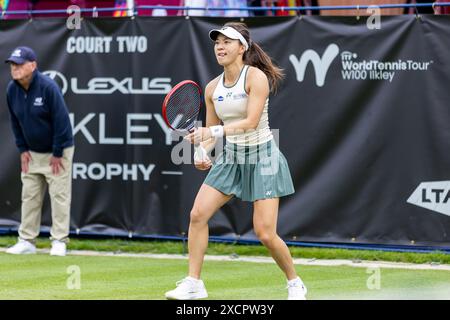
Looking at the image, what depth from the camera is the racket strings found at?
323 inches

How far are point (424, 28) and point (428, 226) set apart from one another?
6.50 ft

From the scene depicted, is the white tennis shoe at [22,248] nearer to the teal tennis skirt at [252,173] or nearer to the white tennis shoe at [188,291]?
the white tennis shoe at [188,291]

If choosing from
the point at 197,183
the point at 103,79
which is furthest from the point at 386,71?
the point at 103,79

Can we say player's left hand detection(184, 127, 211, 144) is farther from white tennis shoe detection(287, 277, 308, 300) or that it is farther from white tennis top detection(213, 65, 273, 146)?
white tennis shoe detection(287, 277, 308, 300)

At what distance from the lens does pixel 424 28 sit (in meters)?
10.9

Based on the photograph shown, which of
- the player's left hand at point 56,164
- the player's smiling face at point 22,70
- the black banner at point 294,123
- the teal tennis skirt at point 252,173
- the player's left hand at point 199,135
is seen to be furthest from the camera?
the player's left hand at point 56,164

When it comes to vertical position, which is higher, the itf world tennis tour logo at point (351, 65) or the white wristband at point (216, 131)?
the itf world tennis tour logo at point (351, 65)

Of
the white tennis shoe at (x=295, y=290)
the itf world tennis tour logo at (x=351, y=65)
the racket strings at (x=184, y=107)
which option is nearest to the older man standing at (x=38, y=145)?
the itf world tennis tour logo at (x=351, y=65)

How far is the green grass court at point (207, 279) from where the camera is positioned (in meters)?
8.73

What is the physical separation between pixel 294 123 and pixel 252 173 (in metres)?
3.13

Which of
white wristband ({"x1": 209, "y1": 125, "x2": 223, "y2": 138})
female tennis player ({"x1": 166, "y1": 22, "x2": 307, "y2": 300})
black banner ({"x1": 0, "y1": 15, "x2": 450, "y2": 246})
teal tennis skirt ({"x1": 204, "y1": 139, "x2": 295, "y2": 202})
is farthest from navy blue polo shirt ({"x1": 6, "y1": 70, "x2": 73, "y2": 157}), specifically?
white wristband ({"x1": 209, "y1": 125, "x2": 223, "y2": 138})

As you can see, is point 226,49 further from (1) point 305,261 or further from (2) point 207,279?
(1) point 305,261

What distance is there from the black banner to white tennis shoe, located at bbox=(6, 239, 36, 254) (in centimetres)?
77
